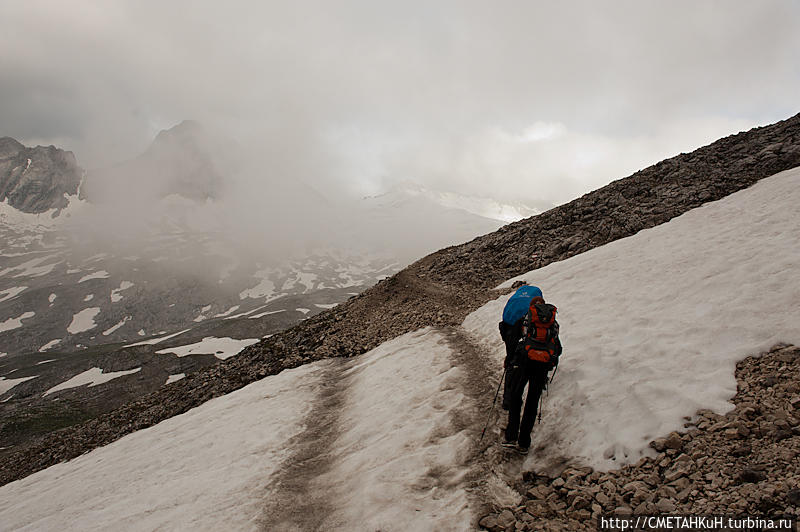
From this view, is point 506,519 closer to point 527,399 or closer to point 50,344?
point 527,399

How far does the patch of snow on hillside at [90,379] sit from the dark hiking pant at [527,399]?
112768 mm

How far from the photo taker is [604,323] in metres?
12.8

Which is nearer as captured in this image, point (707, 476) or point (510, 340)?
point (707, 476)

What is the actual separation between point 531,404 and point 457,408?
3285 mm

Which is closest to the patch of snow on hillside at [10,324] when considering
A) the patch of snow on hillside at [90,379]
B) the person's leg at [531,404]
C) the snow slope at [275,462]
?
the patch of snow on hillside at [90,379]

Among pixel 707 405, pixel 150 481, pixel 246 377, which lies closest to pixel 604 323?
pixel 707 405

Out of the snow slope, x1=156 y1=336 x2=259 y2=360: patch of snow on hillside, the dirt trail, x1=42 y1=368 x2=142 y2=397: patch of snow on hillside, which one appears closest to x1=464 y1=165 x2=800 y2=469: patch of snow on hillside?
the dirt trail

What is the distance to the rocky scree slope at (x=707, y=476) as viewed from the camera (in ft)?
18.5

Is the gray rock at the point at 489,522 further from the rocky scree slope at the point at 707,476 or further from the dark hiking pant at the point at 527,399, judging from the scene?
the dark hiking pant at the point at 527,399

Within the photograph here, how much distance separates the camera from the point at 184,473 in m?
13.9

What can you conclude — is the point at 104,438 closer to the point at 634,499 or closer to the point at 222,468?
the point at 222,468

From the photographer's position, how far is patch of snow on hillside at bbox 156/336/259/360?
104213 millimetres

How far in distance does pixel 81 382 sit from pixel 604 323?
125m

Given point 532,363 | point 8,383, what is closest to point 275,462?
point 532,363
